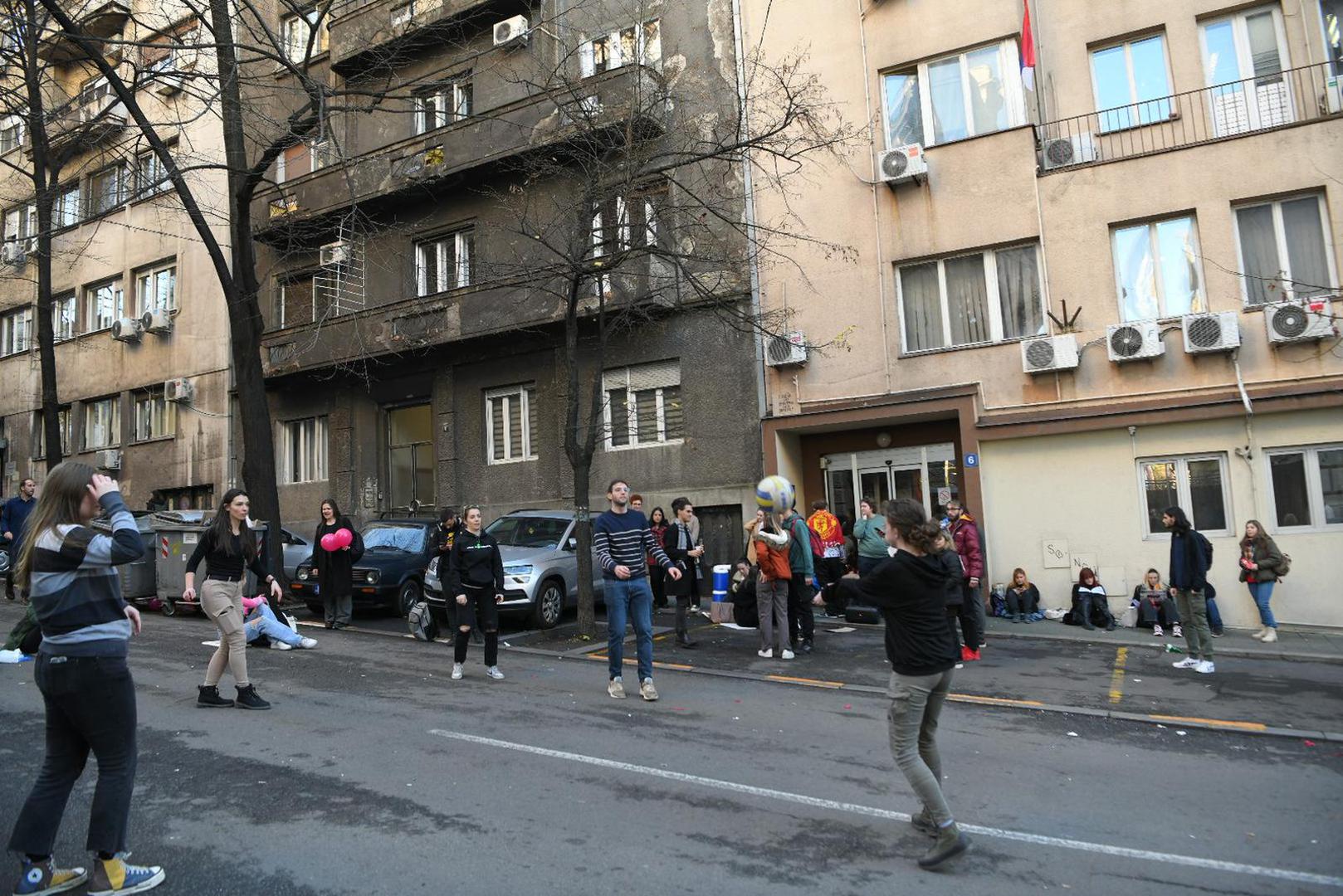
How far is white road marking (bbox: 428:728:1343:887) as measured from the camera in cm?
430

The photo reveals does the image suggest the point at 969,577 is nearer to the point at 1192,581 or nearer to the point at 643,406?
the point at 1192,581

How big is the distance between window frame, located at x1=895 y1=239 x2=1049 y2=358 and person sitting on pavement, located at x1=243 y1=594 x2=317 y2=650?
1014cm

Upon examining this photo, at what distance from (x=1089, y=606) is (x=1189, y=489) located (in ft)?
7.71

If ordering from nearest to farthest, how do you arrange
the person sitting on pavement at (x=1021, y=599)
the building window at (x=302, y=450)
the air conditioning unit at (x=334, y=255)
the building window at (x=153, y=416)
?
1. the person sitting on pavement at (x=1021, y=599)
2. the air conditioning unit at (x=334, y=255)
3. the building window at (x=302, y=450)
4. the building window at (x=153, y=416)

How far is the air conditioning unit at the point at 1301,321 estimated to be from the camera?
39.7 feet

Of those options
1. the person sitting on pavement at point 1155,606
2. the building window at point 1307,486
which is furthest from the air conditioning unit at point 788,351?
the building window at point 1307,486

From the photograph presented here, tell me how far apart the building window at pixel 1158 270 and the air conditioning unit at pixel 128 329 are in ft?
78.6

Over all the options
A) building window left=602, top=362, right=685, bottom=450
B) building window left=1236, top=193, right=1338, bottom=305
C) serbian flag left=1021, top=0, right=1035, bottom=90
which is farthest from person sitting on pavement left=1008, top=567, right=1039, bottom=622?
serbian flag left=1021, top=0, right=1035, bottom=90

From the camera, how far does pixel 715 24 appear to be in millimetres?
16844

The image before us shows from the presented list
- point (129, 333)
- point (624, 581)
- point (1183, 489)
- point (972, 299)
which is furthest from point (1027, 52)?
point (129, 333)

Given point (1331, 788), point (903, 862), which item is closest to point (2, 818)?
point (903, 862)

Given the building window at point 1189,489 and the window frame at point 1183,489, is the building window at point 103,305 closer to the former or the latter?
the window frame at point 1183,489

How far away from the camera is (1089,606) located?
12758mm

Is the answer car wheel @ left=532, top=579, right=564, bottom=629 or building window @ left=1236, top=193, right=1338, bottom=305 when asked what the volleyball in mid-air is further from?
building window @ left=1236, top=193, right=1338, bottom=305
